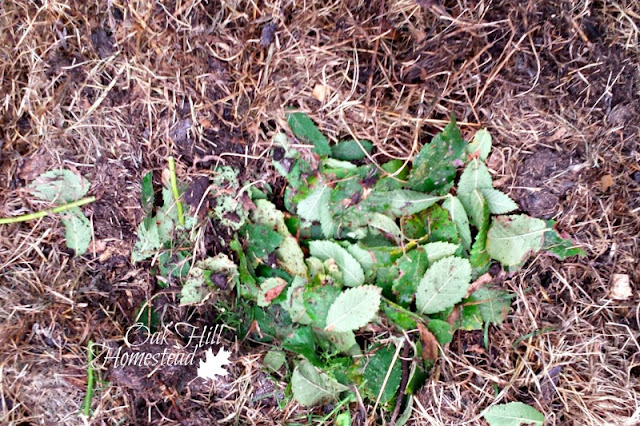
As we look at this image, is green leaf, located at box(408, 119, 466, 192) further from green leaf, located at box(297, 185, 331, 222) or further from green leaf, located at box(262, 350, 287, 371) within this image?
green leaf, located at box(262, 350, 287, 371)

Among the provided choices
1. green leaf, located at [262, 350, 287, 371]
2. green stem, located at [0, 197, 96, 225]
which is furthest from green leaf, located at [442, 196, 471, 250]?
green stem, located at [0, 197, 96, 225]

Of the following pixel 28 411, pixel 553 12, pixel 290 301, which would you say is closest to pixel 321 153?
pixel 290 301

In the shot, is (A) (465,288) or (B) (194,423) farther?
(B) (194,423)

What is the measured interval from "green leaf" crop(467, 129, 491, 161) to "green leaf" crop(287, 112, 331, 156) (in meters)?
0.47

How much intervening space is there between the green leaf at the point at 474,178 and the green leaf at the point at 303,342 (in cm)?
69

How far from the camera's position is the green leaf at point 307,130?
4.65ft

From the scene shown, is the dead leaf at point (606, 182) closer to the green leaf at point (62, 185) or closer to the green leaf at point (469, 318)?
the green leaf at point (469, 318)

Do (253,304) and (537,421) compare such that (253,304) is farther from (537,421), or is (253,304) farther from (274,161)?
(537,421)

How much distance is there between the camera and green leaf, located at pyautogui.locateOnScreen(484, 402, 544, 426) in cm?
137

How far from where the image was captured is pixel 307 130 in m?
1.42

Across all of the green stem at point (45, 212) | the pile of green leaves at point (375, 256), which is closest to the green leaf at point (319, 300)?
the pile of green leaves at point (375, 256)

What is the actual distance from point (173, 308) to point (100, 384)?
1.15ft

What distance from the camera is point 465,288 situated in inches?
53.7

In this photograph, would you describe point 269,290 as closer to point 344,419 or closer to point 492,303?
point 344,419
